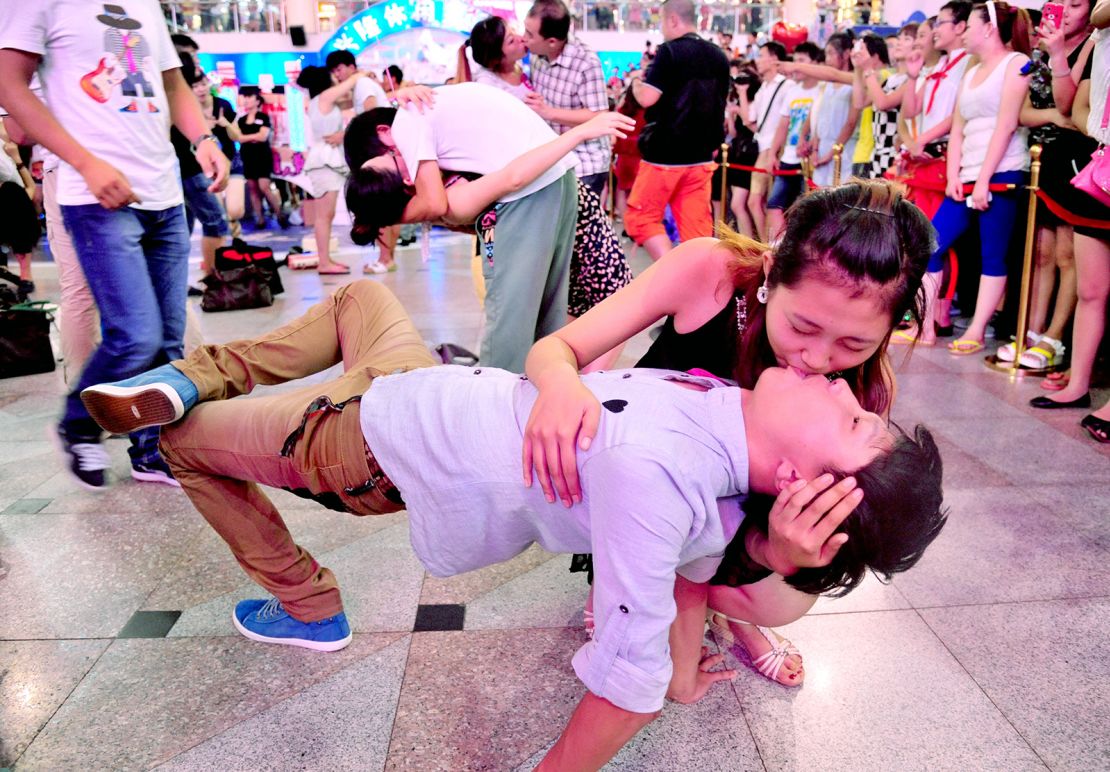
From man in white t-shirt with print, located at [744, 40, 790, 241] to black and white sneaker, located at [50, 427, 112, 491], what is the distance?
571cm

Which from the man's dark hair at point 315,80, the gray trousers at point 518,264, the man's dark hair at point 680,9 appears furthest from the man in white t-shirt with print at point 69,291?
the man's dark hair at point 315,80

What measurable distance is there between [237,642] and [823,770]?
4.35ft

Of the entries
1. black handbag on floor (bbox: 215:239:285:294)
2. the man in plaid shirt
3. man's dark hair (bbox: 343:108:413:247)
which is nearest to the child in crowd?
man's dark hair (bbox: 343:108:413:247)

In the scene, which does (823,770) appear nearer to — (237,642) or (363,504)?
(363,504)

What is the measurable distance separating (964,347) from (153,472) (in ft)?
12.8

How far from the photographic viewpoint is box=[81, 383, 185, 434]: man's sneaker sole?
167cm

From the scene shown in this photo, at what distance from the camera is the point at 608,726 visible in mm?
1276

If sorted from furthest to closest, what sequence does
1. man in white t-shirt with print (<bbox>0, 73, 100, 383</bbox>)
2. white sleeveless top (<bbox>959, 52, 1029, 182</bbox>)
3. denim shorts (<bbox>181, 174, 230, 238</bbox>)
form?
denim shorts (<bbox>181, 174, 230, 238</bbox>), white sleeveless top (<bbox>959, 52, 1029, 182</bbox>), man in white t-shirt with print (<bbox>0, 73, 100, 383</bbox>)

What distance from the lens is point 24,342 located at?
4.18 m

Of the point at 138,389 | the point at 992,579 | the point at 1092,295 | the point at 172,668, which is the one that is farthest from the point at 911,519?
the point at 1092,295

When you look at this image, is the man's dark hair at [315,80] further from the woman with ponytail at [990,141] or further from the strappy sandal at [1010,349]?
the strappy sandal at [1010,349]

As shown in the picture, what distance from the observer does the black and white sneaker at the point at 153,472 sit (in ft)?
9.45

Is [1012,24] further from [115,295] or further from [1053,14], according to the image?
[115,295]

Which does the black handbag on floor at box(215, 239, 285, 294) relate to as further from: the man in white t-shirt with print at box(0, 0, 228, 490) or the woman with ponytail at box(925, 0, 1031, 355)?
the woman with ponytail at box(925, 0, 1031, 355)
